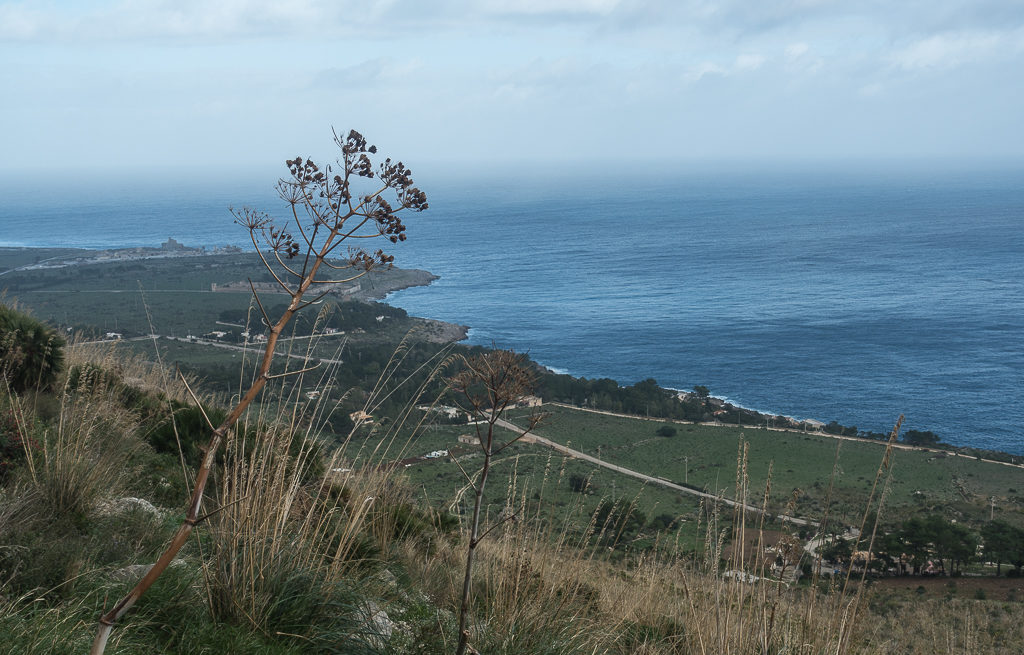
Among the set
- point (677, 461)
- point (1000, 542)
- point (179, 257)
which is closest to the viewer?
point (1000, 542)

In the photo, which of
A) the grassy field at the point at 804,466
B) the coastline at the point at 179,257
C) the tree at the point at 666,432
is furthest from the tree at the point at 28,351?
the coastline at the point at 179,257

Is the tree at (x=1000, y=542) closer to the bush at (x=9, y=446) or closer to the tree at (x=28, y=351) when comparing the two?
the tree at (x=28, y=351)

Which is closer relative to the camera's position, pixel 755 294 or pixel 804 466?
pixel 804 466

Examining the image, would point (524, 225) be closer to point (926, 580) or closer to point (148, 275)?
point (148, 275)

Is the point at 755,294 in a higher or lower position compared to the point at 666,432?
higher

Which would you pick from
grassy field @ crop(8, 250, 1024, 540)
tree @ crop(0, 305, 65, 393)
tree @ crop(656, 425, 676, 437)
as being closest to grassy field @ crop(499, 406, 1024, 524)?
grassy field @ crop(8, 250, 1024, 540)

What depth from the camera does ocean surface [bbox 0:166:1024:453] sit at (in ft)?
135

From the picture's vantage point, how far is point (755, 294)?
6612 centimetres

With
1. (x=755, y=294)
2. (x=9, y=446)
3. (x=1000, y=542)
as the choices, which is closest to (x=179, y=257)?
(x=755, y=294)

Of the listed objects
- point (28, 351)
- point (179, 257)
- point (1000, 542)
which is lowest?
point (1000, 542)

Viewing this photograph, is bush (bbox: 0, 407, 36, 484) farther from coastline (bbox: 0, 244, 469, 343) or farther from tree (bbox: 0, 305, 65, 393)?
coastline (bbox: 0, 244, 469, 343)

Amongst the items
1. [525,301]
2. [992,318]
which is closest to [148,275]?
[525,301]

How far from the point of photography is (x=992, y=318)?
179 feet

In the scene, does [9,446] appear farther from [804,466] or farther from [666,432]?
[666,432]
